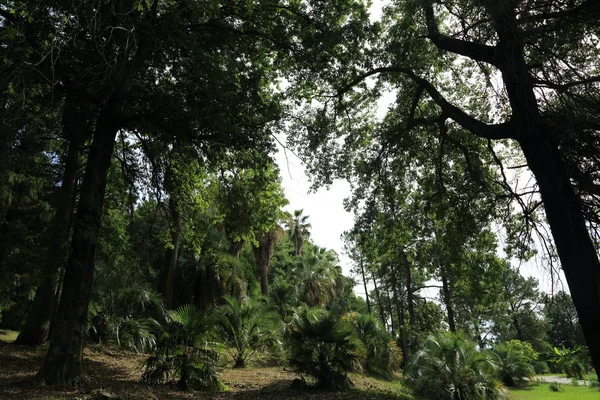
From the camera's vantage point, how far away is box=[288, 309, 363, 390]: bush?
10758mm

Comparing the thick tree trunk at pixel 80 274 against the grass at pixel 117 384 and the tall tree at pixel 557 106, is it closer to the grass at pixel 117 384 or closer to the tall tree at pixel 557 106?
the grass at pixel 117 384

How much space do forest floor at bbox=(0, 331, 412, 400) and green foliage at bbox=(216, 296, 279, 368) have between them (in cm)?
120

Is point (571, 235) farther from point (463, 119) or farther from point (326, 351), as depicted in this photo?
point (326, 351)

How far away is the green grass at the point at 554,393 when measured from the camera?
20938 mm

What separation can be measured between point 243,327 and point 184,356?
605 cm

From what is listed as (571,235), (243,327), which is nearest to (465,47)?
(571,235)

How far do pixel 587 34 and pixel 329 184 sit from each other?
6811 mm

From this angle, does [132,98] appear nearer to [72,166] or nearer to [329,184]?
[72,166]

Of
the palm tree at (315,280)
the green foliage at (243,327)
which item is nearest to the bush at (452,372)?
the green foliage at (243,327)

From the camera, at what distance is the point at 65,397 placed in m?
7.02

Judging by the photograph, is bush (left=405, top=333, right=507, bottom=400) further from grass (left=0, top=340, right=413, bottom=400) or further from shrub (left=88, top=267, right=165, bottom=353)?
shrub (left=88, top=267, right=165, bottom=353)

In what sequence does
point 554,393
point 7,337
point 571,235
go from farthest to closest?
point 554,393 → point 7,337 → point 571,235

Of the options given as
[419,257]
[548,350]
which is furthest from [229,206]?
[548,350]

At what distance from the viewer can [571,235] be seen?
6582mm
